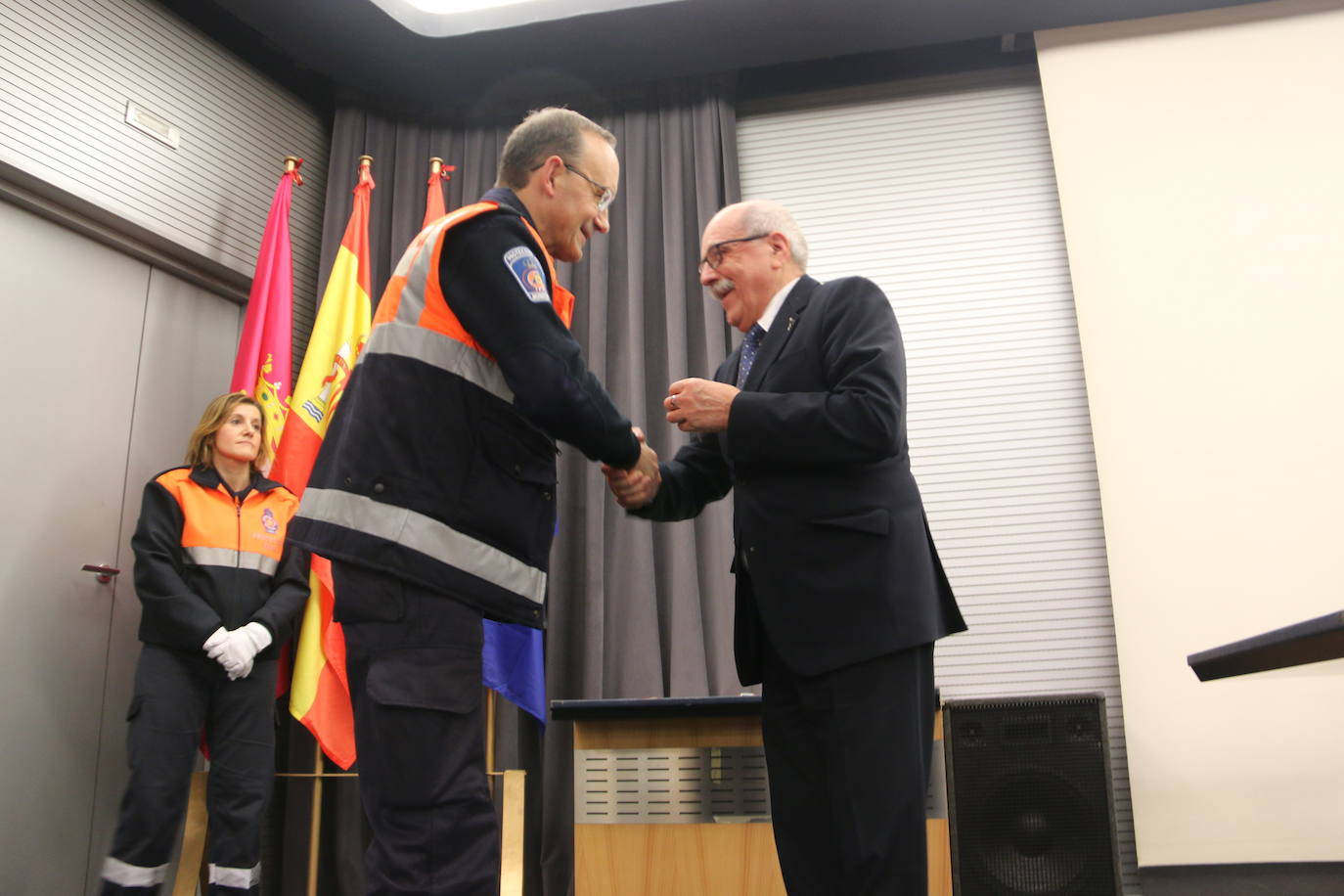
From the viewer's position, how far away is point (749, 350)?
6.35 feet

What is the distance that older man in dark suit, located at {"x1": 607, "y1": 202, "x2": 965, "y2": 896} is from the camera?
1.49 m

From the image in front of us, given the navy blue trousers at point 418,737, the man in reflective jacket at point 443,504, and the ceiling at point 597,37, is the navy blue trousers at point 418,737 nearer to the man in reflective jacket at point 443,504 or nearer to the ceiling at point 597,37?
the man in reflective jacket at point 443,504

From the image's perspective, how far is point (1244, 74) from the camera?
3846 millimetres

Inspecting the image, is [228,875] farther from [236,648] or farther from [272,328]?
[272,328]

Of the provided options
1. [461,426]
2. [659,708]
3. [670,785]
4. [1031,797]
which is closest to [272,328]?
[659,708]

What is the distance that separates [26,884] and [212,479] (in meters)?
1.26

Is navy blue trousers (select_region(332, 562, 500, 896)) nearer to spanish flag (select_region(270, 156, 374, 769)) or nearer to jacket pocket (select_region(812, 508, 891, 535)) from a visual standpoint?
jacket pocket (select_region(812, 508, 891, 535))

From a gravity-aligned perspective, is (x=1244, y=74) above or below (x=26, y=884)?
above

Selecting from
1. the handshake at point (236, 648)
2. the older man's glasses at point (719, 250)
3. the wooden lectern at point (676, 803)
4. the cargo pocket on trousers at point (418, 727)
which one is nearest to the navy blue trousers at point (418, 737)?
the cargo pocket on trousers at point (418, 727)

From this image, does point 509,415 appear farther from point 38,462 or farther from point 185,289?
point 185,289

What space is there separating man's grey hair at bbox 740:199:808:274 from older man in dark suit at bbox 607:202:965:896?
19 cm

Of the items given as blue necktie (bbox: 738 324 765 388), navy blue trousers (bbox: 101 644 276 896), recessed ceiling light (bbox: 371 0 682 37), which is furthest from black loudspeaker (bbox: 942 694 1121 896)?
recessed ceiling light (bbox: 371 0 682 37)

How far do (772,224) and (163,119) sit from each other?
2728 millimetres

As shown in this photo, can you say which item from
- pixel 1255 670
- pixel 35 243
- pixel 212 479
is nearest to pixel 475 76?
pixel 35 243
